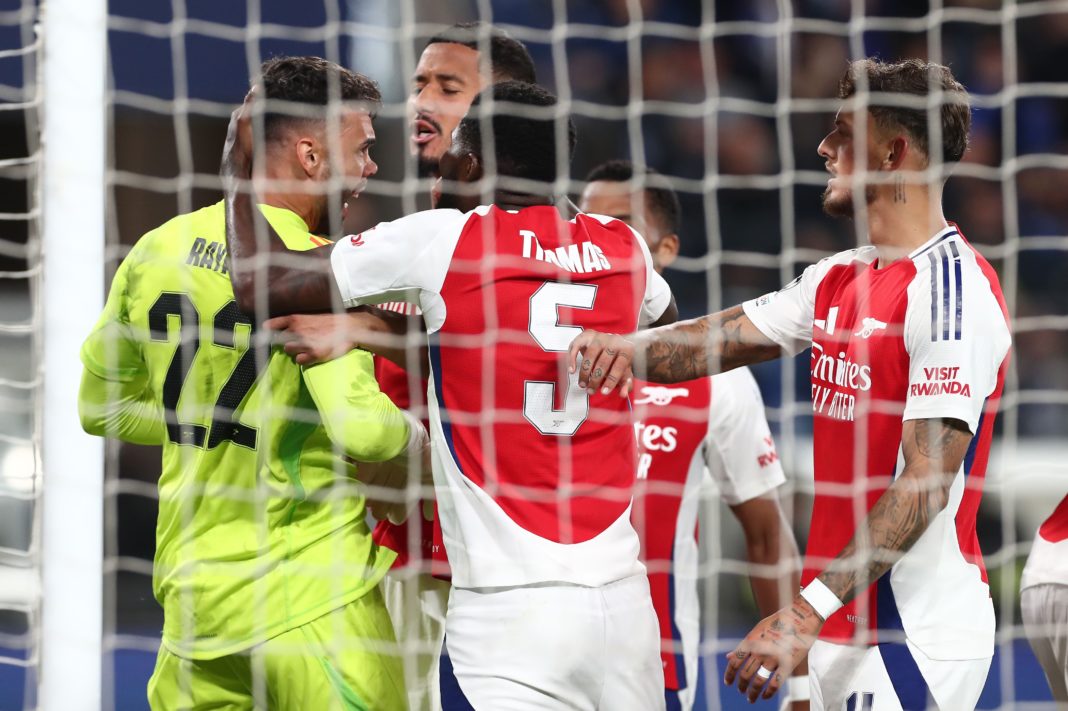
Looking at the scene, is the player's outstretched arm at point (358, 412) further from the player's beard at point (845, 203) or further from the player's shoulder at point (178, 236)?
the player's beard at point (845, 203)

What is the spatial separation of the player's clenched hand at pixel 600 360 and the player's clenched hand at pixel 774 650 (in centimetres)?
57

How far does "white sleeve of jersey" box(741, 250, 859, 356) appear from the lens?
311 centimetres

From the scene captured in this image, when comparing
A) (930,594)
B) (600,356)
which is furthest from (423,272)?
(930,594)

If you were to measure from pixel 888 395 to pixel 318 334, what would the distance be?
122cm

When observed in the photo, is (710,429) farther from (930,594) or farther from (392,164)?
(392,164)

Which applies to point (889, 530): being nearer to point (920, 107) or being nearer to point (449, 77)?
point (920, 107)

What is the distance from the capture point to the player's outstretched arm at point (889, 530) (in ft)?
8.55

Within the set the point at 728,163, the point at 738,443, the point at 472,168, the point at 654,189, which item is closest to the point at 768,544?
the point at 738,443

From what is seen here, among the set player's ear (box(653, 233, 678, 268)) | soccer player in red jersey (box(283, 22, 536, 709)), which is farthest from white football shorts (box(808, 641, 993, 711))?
player's ear (box(653, 233, 678, 268))

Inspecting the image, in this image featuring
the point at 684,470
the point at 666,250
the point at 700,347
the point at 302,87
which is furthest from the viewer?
the point at 666,250

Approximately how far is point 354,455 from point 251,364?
13.1 inches

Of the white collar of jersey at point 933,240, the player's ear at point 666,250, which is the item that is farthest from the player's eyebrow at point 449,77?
the white collar of jersey at point 933,240

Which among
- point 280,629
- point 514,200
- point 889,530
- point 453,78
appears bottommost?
point 280,629

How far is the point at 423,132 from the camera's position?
3982 mm
